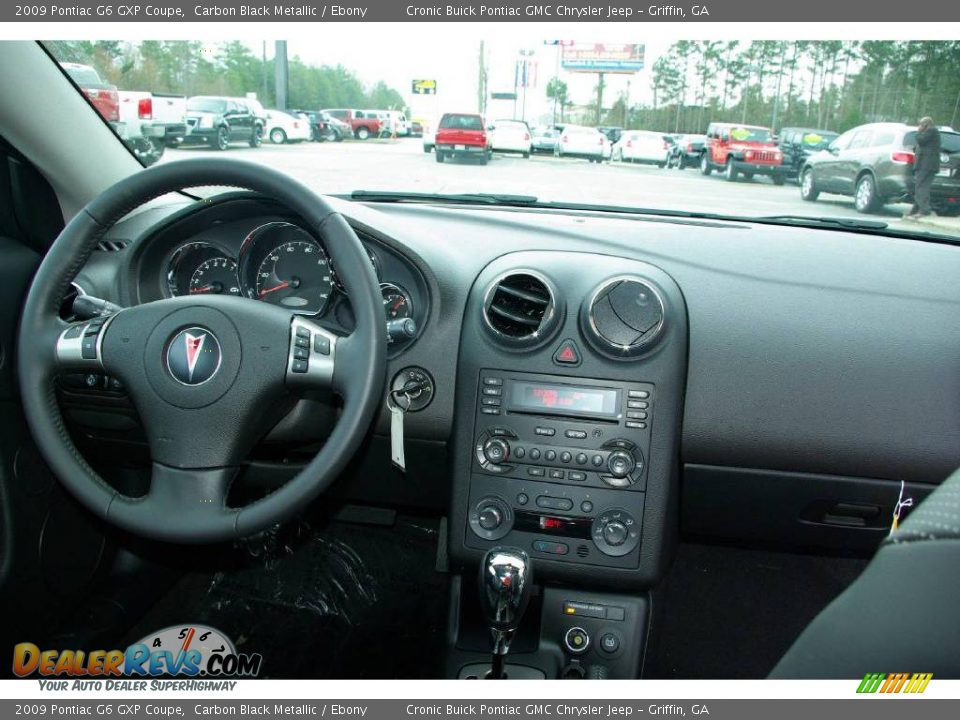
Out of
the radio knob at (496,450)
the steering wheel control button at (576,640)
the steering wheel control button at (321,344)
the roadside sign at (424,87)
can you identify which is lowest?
the steering wheel control button at (576,640)

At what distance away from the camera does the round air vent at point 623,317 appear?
2100 millimetres

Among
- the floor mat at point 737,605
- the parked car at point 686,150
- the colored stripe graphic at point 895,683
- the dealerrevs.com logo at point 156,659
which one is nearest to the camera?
the colored stripe graphic at point 895,683

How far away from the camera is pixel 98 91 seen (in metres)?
2.41

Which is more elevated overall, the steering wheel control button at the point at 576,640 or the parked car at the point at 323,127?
the parked car at the point at 323,127

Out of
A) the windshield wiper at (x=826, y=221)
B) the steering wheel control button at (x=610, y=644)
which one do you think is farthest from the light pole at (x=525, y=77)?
the steering wheel control button at (x=610, y=644)

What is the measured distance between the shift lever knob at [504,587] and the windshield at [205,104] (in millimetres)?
1624

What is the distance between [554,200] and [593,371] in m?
0.79

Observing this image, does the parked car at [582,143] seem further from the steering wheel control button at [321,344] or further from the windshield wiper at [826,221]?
the steering wheel control button at [321,344]

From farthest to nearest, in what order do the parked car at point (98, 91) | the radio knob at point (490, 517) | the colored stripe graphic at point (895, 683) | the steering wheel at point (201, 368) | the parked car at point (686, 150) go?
1. the parked car at point (686, 150)
2. the parked car at point (98, 91)
3. the radio knob at point (490, 517)
4. the steering wheel at point (201, 368)
5. the colored stripe graphic at point (895, 683)

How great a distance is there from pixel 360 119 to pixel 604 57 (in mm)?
898

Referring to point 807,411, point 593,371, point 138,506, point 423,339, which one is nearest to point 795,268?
point 807,411

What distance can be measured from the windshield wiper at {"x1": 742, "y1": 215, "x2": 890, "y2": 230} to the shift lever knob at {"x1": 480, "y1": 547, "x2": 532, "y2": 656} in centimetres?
133

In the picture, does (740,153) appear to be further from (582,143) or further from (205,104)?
(205,104)

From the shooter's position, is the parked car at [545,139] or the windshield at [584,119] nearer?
the windshield at [584,119]
